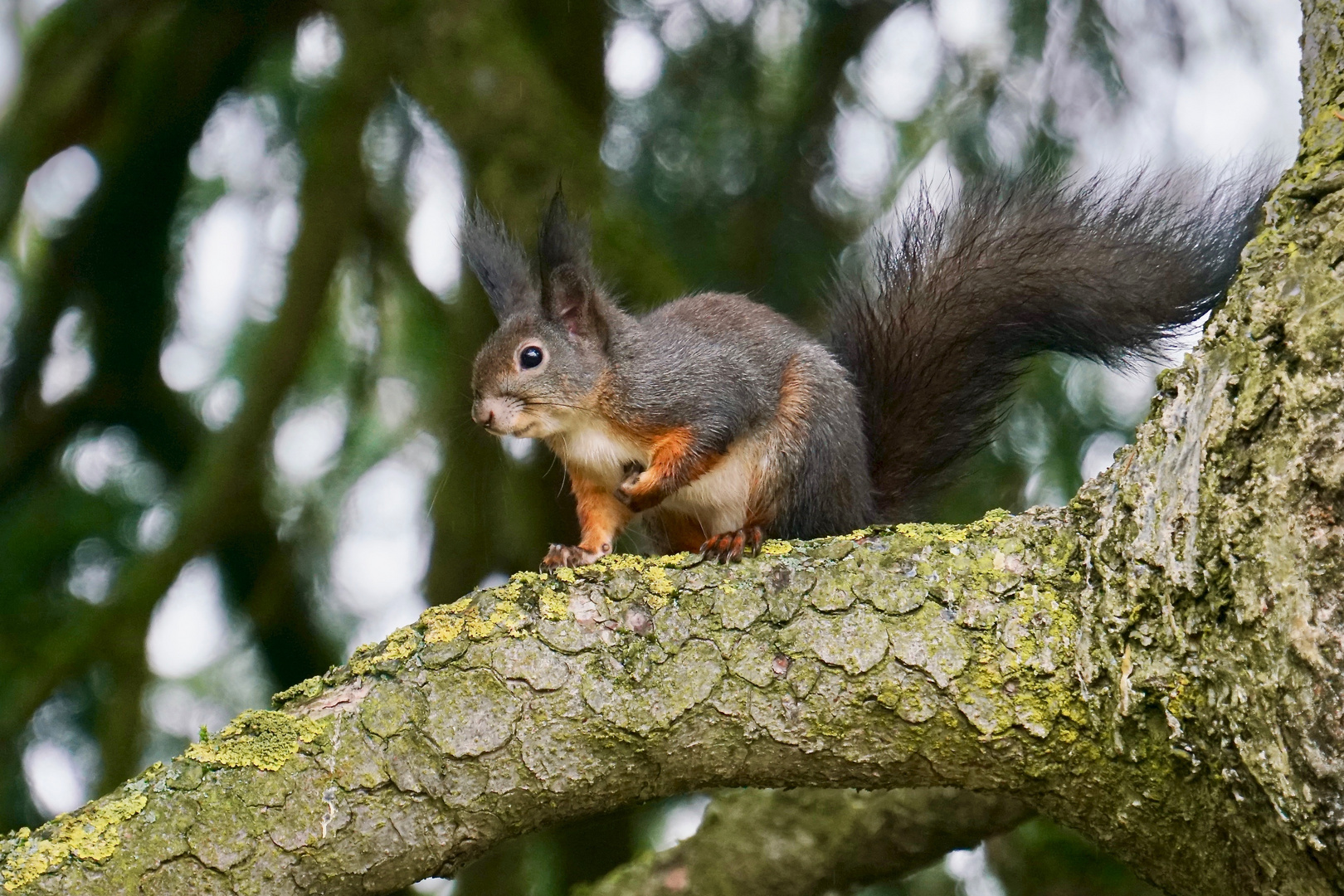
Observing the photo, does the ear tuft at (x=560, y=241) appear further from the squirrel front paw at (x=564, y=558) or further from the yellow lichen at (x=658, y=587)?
the yellow lichen at (x=658, y=587)

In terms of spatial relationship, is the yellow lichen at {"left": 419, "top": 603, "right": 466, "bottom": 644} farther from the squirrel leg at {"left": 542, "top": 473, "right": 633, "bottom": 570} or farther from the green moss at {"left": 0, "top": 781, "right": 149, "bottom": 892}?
the squirrel leg at {"left": 542, "top": 473, "right": 633, "bottom": 570}

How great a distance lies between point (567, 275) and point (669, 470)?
0.36 meters

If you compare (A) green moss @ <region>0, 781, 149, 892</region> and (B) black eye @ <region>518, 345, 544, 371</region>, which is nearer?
(A) green moss @ <region>0, 781, 149, 892</region>

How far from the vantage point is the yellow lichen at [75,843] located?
1.27m

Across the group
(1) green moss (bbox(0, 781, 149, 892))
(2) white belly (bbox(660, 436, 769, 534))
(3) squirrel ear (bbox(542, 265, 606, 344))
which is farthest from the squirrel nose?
(1) green moss (bbox(0, 781, 149, 892))

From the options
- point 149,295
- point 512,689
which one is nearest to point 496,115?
point 149,295

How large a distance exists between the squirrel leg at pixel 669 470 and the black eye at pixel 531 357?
0.81 feet

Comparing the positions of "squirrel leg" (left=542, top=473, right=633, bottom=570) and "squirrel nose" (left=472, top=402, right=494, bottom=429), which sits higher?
"squirrel nose" (left=472, top=402, right=494, bottom=429)

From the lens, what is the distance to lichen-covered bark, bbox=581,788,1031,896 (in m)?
2.10

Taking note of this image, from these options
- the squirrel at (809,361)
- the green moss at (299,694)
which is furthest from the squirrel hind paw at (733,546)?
the green moss at (299,694)

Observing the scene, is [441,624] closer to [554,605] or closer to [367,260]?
[554,605]

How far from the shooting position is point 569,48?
2.63 meters

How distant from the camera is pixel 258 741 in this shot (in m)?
1.34

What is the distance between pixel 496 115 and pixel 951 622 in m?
1.31
